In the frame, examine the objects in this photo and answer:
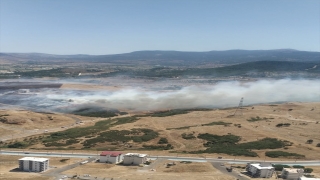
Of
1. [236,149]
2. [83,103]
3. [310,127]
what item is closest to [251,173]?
[236,149]

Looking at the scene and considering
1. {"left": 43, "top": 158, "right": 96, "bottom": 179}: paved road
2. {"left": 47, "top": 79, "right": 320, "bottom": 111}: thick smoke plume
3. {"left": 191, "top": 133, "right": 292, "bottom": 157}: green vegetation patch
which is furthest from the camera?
{"left": 47, "top": 79, "right": 320, "bottom": 111}: thick smoke plume

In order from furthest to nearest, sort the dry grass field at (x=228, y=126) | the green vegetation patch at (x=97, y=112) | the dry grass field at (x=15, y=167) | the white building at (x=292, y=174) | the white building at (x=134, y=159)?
the green vegetation patch at (x=97, y=112) < the dry grass field at (x=228, y=126) < the white building at (x=134, y=159) < the dry grass field at (x=15, y=167) < the white building at (x=292, y=174)

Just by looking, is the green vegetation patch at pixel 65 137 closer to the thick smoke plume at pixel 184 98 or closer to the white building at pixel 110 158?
the white building at pixel 110 158

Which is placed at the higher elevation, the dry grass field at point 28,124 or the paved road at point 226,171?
the paved road at point 226,171

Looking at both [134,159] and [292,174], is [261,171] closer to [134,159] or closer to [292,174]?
[292,174]

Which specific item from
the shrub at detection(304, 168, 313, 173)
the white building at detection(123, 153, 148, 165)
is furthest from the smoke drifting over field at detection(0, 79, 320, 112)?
the shrub at detection(304, 168, 313, 173)

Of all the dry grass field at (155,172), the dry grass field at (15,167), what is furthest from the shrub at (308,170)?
the dry grass field at (15,167)

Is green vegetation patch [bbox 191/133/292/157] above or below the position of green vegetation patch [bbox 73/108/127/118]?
above

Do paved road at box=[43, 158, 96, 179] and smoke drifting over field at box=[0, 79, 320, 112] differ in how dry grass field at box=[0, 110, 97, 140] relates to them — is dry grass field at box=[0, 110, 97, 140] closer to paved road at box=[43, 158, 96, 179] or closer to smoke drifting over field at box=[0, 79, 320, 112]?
smoke drifting over field at box=[0, 79, 320, 112]
